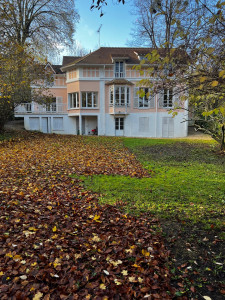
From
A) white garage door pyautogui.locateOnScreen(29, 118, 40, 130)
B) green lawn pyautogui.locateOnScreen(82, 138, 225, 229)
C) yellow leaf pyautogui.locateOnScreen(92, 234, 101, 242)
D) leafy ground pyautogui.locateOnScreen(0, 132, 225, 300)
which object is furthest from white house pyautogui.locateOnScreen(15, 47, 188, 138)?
yellow leaf pyautogui.locateOnScreen(92, 234, 101, 242)

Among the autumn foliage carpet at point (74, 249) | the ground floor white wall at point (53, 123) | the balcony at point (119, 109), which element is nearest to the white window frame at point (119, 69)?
the balcony at point (119, 109)

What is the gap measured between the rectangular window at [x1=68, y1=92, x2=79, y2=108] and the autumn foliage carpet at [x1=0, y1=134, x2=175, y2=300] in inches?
795

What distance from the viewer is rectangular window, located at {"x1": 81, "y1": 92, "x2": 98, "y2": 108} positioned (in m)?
24.8

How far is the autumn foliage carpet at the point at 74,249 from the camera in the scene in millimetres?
2641

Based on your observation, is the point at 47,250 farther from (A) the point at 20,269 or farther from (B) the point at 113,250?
(B) the point at 113,250

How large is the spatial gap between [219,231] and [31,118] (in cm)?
2595

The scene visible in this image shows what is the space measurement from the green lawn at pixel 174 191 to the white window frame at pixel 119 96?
15.7m

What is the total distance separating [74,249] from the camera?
339 centimetres

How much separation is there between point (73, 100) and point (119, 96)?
5.35m

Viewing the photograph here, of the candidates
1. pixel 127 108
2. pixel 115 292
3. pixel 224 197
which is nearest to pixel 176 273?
pixel 115 292

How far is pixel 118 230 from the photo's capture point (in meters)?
3.95

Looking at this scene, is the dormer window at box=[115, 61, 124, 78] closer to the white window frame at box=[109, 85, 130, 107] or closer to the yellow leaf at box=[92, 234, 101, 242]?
the white window frame at box=[109, 85, 130, 107]

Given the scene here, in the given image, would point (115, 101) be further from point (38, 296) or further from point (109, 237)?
point (38, 296)

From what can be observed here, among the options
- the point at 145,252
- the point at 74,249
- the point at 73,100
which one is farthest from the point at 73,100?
the point at 145,252
